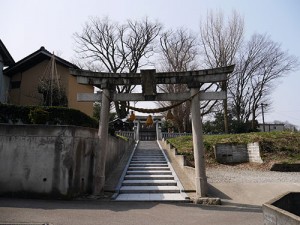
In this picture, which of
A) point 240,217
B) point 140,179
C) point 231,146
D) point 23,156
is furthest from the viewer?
point 231,146

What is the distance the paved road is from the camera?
19.6 feet

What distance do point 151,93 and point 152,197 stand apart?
12.8ft

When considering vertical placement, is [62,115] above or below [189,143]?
above

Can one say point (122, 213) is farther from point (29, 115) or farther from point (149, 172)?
point (149, 172)

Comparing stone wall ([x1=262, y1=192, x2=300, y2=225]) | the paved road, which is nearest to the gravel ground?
the paved road

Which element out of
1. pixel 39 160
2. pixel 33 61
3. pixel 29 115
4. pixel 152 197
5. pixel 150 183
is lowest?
pixel 152 197

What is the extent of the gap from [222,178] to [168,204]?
15.3ft

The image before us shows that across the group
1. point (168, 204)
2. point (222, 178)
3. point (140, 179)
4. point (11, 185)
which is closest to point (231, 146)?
point (222, 178)

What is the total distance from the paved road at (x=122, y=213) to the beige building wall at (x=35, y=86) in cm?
1270

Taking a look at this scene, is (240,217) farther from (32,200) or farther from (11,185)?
(11,185)

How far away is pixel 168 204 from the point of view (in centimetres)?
805

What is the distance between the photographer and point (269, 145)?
1539 cm

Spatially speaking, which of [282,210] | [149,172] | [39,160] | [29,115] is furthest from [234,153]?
[29,115]

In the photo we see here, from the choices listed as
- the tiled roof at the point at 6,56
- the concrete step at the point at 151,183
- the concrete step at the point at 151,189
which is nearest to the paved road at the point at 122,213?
the concrete step at the point at 151,189
